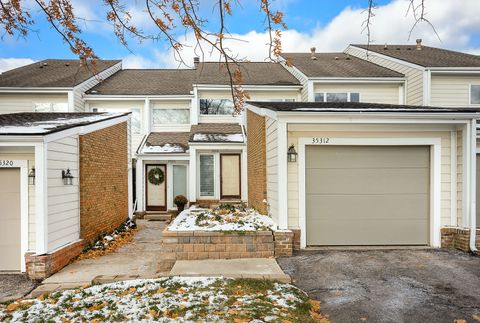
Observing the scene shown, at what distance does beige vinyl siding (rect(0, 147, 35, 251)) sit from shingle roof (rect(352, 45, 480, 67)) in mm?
15976

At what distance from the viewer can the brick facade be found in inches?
395

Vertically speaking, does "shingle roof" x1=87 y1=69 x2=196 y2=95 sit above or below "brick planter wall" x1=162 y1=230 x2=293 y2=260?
above

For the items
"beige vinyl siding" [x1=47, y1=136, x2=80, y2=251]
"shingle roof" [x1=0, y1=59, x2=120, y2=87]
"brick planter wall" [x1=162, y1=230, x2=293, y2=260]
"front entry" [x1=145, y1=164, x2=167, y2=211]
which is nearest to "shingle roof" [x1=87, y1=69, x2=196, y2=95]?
"shingle roof" [x1=0, y1=59, x2=120, y2=87]

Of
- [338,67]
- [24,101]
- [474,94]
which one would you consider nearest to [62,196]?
[24,101]

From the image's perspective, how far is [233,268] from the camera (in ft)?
22.1

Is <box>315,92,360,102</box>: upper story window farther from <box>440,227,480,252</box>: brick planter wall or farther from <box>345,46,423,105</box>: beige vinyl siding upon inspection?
<box>440,227,480,252</box>: brick planter wall

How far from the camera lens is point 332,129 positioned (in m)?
8.13

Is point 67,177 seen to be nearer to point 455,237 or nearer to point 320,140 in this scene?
point 320,140

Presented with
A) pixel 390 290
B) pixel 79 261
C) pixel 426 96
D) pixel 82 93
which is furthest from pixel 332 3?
pixel 82 93

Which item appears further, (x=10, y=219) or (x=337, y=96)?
(x=337, y=96)

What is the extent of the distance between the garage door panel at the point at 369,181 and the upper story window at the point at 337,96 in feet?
31.9

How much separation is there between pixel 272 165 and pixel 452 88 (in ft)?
41.2

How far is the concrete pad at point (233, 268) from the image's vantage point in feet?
20.5

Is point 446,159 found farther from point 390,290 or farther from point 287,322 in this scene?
point 287,322
